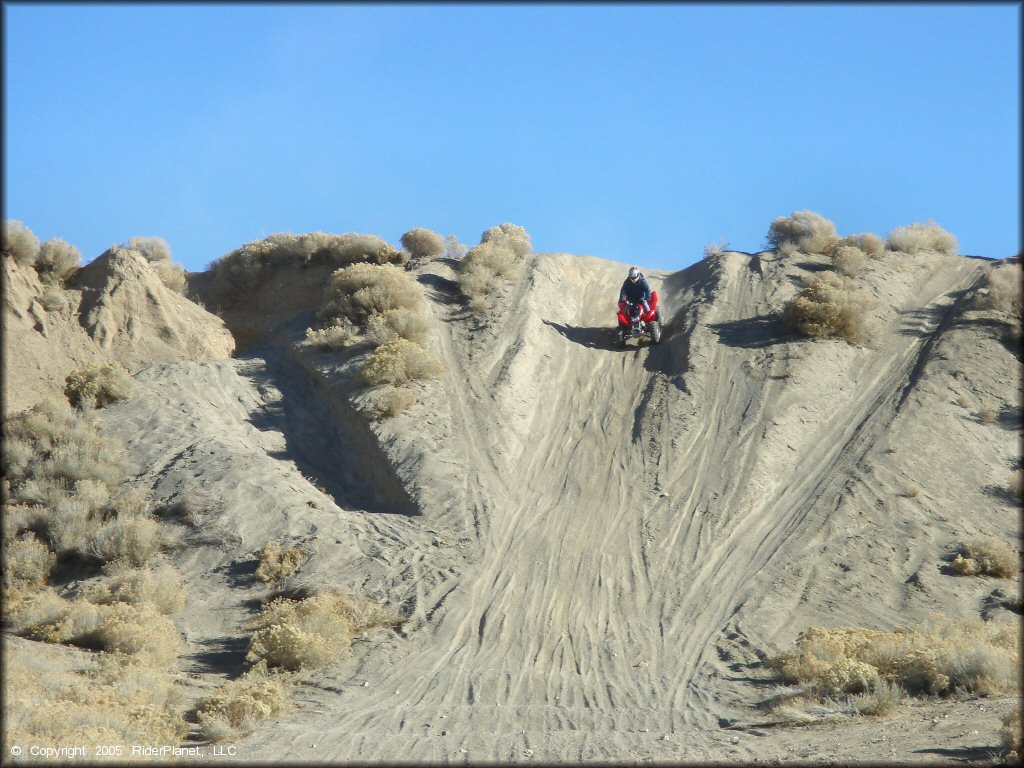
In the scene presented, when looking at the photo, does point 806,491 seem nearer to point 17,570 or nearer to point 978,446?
point 978,446

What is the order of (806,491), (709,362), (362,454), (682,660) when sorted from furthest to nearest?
(709,362) → (362,454) → (806,491) → (682,660)

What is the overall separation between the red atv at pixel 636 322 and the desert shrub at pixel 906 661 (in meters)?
11.0

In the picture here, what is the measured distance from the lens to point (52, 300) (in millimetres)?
21500

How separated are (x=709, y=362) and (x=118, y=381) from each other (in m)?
12.6

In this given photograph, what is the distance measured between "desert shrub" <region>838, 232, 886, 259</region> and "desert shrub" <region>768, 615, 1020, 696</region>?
14190 mm

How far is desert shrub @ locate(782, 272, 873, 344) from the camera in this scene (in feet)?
70.8

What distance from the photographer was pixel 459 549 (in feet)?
53.1

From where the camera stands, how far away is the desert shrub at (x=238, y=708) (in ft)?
34.7

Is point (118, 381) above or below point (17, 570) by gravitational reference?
above

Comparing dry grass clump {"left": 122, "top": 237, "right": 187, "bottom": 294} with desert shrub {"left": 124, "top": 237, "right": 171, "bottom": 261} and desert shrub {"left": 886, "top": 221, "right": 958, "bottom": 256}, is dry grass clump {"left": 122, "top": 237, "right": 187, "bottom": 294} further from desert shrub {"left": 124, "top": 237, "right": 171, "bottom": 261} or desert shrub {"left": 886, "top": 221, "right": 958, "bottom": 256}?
desert shrub {"left": 886, "top": 221, "right": 958, "bottom": 256}

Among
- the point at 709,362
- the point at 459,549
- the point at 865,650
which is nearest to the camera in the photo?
the point at 865,650

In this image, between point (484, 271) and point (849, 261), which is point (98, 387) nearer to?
point (484, 271)

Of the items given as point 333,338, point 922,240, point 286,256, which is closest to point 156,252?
point 286,256

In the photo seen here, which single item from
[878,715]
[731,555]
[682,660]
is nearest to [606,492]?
[731,555]
